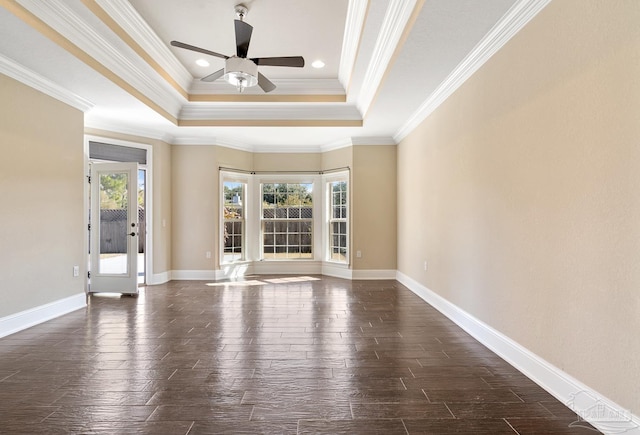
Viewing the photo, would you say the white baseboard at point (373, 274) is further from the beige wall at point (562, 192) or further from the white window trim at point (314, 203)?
the beige wall at point (562, 192)

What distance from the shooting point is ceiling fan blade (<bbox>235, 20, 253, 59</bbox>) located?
3.12 meters

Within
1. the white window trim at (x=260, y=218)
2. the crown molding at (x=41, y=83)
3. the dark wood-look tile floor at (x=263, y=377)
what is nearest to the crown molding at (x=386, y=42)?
the white window trim at (x=260, y=218)

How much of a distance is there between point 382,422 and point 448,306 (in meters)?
2.35

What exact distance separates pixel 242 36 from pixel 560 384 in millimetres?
3705

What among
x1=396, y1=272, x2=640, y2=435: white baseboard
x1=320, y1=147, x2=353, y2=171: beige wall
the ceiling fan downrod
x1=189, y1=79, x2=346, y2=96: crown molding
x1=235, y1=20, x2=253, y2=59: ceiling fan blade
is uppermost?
the ceiling fan downrod

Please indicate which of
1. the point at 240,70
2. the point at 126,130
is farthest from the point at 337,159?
the point at 126,130

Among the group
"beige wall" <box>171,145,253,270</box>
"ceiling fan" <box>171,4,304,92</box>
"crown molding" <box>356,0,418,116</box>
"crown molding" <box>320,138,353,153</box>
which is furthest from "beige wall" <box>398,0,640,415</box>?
"beige wall" <box>171,145,253,270</box>

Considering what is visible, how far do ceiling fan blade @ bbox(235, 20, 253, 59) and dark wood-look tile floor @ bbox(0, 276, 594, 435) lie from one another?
283 cm

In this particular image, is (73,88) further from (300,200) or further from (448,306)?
(448,306)

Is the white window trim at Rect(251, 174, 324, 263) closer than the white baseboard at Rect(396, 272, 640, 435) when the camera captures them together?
No

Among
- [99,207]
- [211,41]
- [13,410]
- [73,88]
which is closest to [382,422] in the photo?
[13,410]

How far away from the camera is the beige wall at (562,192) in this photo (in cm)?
175

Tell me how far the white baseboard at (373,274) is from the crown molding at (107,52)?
4.26 meters

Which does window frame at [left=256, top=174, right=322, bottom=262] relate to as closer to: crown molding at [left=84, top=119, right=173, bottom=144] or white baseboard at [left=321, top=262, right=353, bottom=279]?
white baseboard at [left=321, top=262, right=353, bottom=279]
